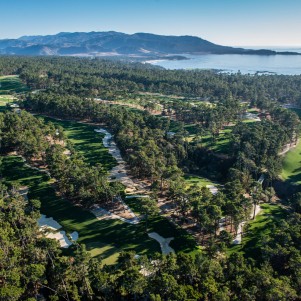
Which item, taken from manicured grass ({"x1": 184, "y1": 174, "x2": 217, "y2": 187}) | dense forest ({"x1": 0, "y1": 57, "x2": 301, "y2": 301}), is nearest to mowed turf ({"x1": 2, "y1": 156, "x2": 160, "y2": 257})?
dense forest ({"x1": 0, "y1": 57, "x2": 301, "y2": 301})

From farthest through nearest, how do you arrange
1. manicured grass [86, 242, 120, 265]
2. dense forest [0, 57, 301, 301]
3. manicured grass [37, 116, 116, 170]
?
manicured grass [37, 116, 116, 170] → manicured grass [86, 242, 120, 265] → dense forest [0, 57, 301, 301]

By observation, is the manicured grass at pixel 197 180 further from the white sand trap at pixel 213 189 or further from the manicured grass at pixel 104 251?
the manicured grass at pixel 104 251

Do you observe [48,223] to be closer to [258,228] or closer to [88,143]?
[258,228]

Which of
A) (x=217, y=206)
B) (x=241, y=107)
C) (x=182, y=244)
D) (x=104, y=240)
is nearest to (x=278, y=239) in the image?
(x=217, y=206)

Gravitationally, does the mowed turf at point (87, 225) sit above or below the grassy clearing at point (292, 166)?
below

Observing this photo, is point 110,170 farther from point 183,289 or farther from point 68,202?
point 183,289

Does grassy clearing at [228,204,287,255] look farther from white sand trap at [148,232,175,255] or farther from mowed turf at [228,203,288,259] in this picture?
white sand trap at [148,232,175,255]

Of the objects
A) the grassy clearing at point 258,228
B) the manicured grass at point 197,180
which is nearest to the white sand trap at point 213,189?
the manicured grass at point 197,180
